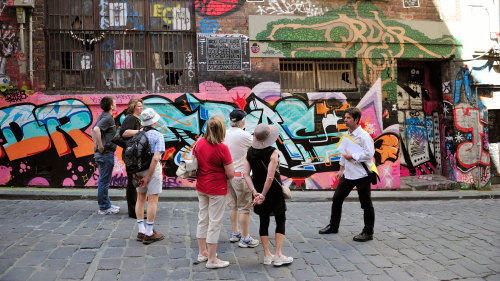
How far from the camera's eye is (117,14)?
977cm

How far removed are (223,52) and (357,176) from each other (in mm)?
5591

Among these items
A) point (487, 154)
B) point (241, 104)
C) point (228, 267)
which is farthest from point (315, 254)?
point (487, 154)

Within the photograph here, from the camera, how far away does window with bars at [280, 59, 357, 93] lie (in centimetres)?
1042

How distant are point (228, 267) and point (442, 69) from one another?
32.3 feet

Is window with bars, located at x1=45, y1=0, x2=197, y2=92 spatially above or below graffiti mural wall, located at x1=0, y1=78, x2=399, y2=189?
above

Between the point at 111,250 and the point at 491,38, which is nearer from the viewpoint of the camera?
the point at 111,250

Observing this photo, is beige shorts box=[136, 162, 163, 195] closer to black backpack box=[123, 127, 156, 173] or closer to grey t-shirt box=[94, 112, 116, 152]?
black backpack box=[123, 127, 156, 173]

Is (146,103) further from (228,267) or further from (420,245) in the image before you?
(420,245)

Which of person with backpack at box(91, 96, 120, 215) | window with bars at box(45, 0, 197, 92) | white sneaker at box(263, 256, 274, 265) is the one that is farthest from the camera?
window with bars at box(45, 0, 197, 92)

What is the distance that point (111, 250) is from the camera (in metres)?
4.67

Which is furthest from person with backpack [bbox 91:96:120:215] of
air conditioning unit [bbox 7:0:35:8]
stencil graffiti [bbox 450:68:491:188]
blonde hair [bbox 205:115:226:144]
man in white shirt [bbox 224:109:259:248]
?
stencil graffiti [bbox 450:68:491:188]

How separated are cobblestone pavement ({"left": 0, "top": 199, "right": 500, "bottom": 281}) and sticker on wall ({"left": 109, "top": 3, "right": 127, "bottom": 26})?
493cm

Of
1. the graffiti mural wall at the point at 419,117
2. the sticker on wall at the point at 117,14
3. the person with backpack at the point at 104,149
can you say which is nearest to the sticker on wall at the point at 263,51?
the sticker on wall at the point at 117,14

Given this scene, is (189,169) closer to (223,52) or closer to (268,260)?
(268,260)
